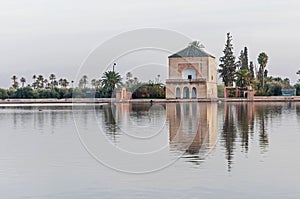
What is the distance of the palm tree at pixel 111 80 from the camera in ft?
171

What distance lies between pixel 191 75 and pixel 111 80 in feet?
38.0

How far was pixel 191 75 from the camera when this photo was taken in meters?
60.9

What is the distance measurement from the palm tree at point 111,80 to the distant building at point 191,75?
19.9 ft

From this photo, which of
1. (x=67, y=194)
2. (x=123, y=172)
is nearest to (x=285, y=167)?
(x=123, y=172)

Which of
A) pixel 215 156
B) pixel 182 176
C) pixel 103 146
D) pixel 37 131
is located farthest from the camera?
pixel 37 131

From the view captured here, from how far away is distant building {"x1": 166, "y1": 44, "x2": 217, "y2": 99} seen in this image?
58531 millimetres

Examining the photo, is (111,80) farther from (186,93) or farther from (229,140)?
(229,140)

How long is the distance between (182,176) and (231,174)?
0.80 m

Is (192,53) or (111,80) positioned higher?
(192,53)

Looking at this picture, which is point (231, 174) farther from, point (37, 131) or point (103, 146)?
point (37, 131)

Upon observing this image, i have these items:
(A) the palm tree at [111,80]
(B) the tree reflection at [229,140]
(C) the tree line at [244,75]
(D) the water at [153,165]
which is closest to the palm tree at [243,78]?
(C) the tree line at [244,75]

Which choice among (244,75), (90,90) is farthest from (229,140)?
(244,75)

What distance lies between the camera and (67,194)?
26.1ft

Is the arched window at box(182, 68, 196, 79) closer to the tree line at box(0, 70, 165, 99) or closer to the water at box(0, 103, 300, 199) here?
the tree line at box(0, 70, 165, 99)
